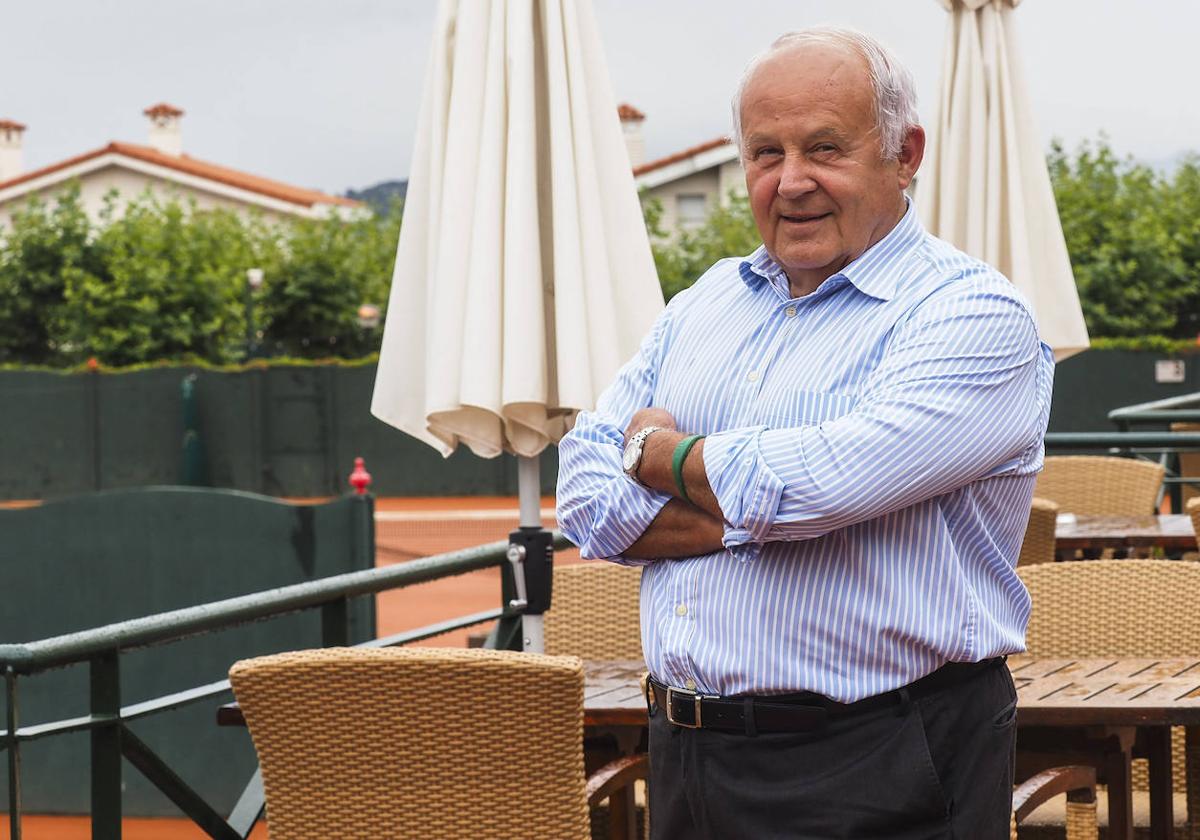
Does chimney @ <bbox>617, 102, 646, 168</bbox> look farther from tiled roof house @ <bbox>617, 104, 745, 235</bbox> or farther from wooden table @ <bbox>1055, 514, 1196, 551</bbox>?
wooden table @ <bbox>1055, 514, 1196, 551</bbox>

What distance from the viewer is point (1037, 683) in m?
3.07

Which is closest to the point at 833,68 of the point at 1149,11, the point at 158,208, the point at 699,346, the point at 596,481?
the point at 699,346

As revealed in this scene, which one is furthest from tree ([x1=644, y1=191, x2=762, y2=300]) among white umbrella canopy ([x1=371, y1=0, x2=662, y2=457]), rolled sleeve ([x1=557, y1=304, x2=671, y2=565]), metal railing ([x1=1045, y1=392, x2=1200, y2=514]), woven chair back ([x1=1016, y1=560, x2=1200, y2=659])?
rolled sleeve ([x1=557, y1=304, x2=671, y2=565])

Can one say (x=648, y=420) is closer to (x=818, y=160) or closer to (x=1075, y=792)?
(x=818, y=160)

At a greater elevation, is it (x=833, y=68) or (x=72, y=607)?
(x=833, y=68)

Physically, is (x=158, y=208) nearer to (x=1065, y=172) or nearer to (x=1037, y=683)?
(x=1065, y=172)

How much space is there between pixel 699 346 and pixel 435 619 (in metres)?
11.8

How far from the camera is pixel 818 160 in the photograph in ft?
7.03

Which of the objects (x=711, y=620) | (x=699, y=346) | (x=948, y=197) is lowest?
(x=711, y=620)

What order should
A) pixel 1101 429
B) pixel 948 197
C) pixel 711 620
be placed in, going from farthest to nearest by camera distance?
pixel 1101 429, pixel 948 197, pixel 711 620

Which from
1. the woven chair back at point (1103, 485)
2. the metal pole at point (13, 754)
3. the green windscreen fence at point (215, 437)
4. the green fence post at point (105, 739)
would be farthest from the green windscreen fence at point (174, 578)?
the green windscreen fence at point (215, 437)

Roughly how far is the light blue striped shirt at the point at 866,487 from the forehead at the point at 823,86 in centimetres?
19

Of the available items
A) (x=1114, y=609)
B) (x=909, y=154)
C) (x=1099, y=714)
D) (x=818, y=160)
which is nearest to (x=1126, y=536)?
(x=1114, y=609)

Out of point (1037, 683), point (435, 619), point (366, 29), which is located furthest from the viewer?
point (366, 29)
